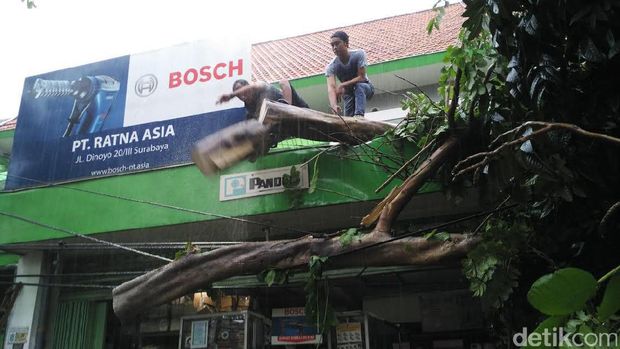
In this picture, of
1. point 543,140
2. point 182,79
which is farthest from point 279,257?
point 182,79

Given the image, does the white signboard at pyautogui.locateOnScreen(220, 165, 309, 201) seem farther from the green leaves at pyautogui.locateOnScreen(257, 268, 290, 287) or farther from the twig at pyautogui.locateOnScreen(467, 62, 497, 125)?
the twig at pyautogui.locateOnScreen(467, 62, 497, 125)

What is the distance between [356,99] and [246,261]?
3.06 m

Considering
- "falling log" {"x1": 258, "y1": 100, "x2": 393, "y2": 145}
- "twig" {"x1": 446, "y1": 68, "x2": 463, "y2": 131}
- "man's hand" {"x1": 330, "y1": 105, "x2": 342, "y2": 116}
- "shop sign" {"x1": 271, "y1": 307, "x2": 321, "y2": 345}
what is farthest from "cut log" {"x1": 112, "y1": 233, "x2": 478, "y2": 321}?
"shop sign" {"x1": 271, "y1": 307, "x2": 321, "y2": 345}

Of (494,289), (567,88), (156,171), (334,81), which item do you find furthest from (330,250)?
(156,171)

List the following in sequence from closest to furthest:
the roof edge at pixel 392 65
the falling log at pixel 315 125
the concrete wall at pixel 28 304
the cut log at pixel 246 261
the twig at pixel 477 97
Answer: the twig at pixel 477 97 → the cut log at pixel 246 261 → the falling log at pixel 315 125 → the concrete wall at pixel 28 304 → the roof edge at pixel 392 65

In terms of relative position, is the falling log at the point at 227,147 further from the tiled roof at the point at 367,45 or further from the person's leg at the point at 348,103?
the tiled roof at the point at 367,45

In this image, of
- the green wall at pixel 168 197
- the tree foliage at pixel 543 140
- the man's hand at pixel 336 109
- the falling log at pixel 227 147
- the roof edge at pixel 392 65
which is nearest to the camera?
the tree foliage at pixel 543 140

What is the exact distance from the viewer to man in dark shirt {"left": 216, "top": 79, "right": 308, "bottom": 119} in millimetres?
7242

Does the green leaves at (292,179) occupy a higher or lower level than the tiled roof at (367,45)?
lower

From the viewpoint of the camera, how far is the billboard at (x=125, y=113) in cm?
776

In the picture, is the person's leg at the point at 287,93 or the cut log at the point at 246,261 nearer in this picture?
the cut log at the point at 246,261

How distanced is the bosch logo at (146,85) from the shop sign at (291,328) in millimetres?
3875

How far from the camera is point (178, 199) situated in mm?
7387

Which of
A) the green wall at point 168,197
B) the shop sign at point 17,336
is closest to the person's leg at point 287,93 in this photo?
the green wall at point 168,197
